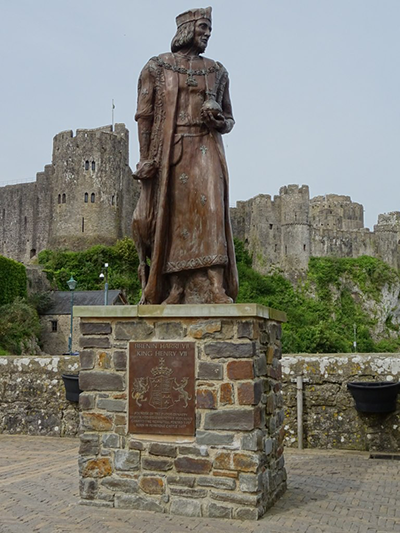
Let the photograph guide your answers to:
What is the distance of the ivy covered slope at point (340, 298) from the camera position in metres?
53.6

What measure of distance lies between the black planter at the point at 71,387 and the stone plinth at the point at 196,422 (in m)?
3.41

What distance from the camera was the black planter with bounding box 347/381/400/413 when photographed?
7938mm

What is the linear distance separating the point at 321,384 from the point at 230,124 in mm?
3941

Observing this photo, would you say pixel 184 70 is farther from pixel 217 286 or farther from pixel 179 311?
pixel 179 311

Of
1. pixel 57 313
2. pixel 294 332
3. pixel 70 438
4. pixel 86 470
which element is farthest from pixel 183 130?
pixel 294 332

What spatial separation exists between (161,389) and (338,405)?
11.7 ft

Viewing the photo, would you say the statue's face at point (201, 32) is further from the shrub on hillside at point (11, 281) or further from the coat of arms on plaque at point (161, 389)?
the shrub on hillside at point (11, 281)

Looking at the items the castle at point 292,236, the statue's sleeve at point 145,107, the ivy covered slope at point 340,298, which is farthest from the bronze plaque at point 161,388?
the castle at point 292,236

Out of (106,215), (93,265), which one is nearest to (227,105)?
(93,265)

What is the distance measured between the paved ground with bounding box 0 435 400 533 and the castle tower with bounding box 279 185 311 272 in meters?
50.6

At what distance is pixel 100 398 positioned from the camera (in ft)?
19.6

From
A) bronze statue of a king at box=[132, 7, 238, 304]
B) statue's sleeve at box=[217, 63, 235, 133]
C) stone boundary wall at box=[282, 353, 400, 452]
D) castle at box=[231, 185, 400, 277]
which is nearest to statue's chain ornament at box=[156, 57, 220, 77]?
bronze statue of a king at box=[132, 7, 238, 304]

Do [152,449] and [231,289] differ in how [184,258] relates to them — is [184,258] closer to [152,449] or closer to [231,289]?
[231,289]

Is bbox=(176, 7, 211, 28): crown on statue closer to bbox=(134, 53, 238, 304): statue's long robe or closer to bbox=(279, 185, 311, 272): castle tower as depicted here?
bbox=(134, 53, 238, 304): statue's long robe
